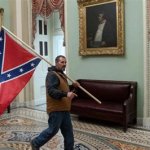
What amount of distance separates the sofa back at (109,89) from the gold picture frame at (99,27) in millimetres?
619

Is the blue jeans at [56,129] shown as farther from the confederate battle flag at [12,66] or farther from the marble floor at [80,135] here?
the marble floor at [80,135]

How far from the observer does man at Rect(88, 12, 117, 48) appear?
18.0 ft

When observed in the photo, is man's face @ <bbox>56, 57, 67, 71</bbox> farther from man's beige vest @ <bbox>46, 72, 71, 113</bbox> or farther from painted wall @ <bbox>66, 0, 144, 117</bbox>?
painted wall @ <bbox>66, 0, 144, 117</bbox>

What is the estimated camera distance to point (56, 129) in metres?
3.21

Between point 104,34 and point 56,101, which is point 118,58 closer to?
point 104,34

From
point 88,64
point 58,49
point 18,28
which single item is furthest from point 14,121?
point 58,49

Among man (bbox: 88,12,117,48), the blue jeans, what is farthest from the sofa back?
the blue jeans

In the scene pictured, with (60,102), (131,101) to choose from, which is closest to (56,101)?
(60,102)

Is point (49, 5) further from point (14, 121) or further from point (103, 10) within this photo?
point (14, 121)

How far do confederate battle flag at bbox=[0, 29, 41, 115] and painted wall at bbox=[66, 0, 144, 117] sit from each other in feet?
8.19

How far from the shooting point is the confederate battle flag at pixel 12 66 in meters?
3.11

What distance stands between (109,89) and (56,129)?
7.96ft

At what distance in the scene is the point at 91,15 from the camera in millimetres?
5789

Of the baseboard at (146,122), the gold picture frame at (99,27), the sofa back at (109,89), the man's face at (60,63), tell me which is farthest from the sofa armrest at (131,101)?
the man's face at (60,63)
